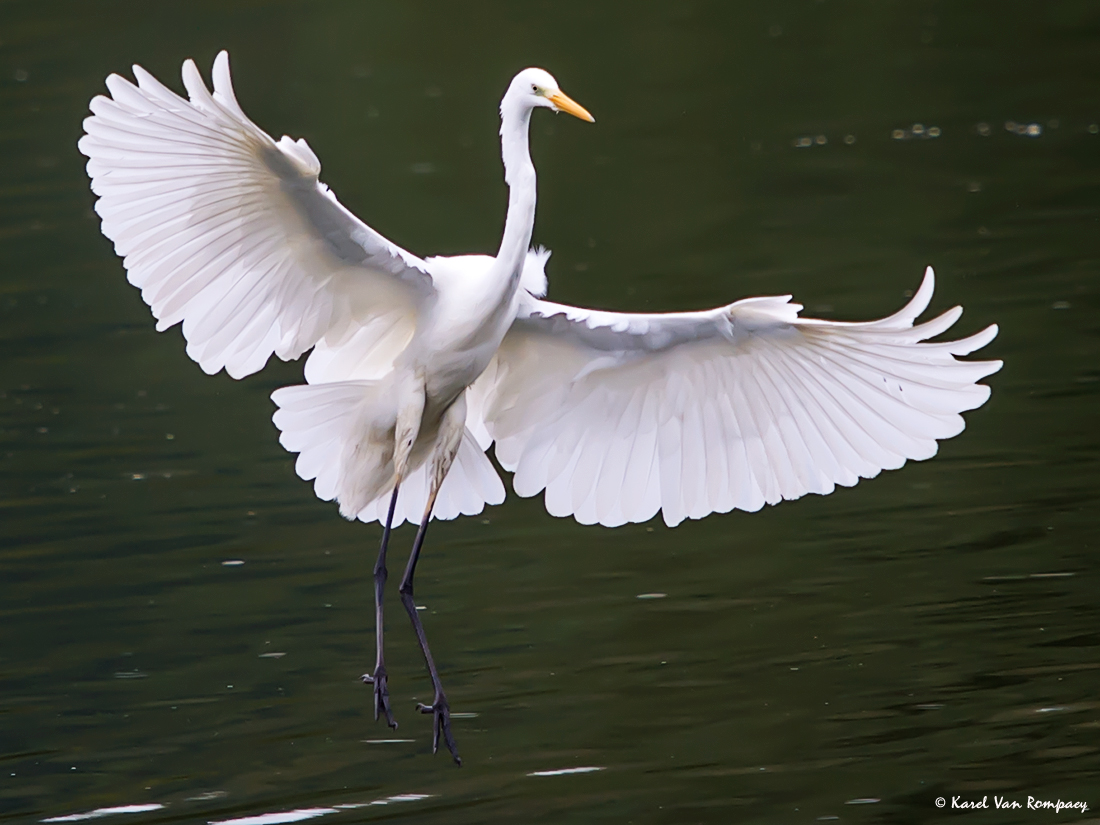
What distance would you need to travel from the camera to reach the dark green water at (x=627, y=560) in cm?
709

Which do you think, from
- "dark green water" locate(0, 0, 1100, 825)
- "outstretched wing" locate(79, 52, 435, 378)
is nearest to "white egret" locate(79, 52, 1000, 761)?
"outstretched wing" locate(79, 52, 435, 378)

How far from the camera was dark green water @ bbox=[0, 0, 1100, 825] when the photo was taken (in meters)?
7.09

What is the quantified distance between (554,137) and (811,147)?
3230 millimetres

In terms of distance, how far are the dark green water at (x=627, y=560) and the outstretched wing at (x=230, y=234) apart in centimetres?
166

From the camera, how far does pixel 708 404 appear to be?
298 inches

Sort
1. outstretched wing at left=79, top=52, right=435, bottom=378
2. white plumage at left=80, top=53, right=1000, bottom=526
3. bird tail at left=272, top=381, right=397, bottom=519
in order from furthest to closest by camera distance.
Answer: bird tail at left=272, top=381, right=397, bottom=519 < white plumage at left=80, top=53, right=1000, bottom=526 < outstretched wing at left=79, top=52, right=435, bottom=378

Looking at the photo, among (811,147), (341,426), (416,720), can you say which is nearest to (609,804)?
Answer: (416,720)

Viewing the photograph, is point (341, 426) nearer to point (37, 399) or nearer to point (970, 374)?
point (970, 374)

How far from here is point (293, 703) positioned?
26.0 ft

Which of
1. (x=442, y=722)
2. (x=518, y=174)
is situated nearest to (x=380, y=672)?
(x=442, y=722)

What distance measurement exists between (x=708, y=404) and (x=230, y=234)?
6.69 ft

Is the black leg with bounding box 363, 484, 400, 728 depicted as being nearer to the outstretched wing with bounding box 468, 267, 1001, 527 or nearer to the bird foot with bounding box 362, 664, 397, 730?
the bird foot with bounding box 362, 664, 397, 730

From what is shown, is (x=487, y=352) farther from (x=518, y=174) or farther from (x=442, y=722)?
(x=442, y=722)

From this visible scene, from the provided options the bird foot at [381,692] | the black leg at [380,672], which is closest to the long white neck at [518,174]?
the black leg at [380,672]
